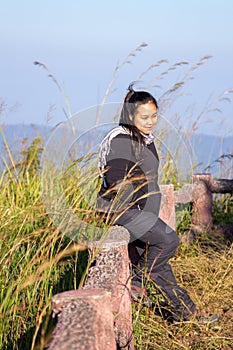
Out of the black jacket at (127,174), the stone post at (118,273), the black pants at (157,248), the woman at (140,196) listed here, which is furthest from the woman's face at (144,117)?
the stone post at (118,273)

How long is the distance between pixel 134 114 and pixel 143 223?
28.2 inches

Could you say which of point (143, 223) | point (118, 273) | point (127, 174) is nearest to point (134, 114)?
point (127, 174)

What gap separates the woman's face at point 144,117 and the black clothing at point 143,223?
0.12 meters

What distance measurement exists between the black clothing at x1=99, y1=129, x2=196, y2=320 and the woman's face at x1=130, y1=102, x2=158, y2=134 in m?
0.12

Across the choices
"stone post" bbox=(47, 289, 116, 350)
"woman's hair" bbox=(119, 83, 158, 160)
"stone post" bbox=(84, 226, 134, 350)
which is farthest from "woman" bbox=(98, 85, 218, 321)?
"stone post" bbox=(47, 289, 116, 350)

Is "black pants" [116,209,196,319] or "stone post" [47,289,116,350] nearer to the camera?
"stone post" [47,289,116,350]

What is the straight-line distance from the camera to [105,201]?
4254mm

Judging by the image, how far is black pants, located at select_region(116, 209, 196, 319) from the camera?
13.6 ft

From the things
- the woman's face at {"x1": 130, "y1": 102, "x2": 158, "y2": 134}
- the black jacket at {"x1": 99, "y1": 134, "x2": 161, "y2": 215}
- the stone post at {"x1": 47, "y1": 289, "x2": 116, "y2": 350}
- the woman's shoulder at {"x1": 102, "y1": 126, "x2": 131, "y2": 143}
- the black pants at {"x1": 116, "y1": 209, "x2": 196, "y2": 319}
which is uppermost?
the woman's face at {"x1": 130, "y1": 102, "x2": 158, "y2": 134}

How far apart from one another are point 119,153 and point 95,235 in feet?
1.98

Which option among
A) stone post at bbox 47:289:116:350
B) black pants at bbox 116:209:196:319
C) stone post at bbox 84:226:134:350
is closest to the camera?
stone post at bbox 47:289:116:350

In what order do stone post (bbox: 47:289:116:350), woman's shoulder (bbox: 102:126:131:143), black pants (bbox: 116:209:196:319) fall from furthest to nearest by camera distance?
woman's shoulder (bbox: 102:126:131:143)
black pants (bbox: 116:209:196:319)
stone post (bbox: 47:289:116:350)

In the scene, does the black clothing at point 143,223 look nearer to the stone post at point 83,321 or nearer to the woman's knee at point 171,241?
the woman's knee at point 171,241

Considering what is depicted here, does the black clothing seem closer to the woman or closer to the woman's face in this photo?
the woman
